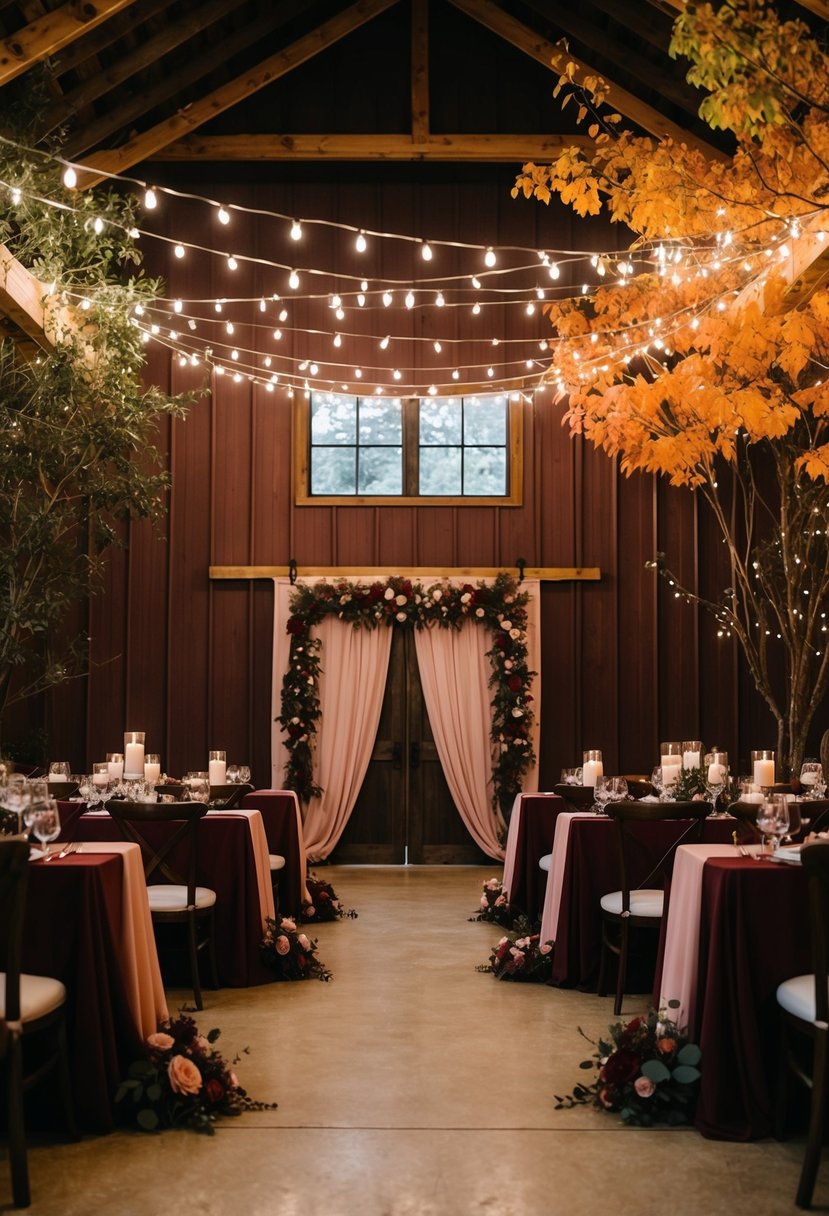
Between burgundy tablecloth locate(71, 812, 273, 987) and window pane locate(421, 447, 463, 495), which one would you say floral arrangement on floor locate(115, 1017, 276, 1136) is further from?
window pane locate(421, 447, 463, 495)

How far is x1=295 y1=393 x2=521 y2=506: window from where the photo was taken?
10664mm

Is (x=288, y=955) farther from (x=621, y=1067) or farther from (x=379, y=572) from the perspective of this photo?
(x=379, y=572)

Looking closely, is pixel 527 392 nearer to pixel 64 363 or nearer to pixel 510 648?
pixel 510 648

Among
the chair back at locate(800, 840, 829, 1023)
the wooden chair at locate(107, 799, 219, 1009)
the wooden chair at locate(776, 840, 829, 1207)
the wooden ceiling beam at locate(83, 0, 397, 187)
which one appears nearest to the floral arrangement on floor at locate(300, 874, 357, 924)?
the wooden chair at locate(107, 799, 219, 1009)

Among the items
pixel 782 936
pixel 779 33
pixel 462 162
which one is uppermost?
pixel 462 162

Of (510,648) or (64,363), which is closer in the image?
(64,363)

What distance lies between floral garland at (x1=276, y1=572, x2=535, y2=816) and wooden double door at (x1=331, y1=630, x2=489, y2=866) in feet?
1.11

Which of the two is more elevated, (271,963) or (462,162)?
(462,162)

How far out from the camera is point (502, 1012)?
537 cm

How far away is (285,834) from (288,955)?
45.0 inches

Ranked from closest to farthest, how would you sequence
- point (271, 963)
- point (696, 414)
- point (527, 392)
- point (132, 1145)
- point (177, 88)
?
point (132, 1145) → point (271, 963) → point (696, 414) → point (177, 88) → point (527, 392)

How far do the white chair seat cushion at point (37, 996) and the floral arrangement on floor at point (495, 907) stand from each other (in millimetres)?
3976

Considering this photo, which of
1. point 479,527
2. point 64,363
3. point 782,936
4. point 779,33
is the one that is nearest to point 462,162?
point 479,527

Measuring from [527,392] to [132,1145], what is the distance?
7.87 metres
